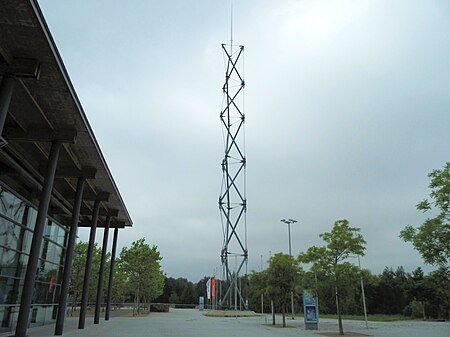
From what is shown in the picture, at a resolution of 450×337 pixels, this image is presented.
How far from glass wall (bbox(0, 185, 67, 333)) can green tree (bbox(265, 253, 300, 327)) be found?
15.9 m

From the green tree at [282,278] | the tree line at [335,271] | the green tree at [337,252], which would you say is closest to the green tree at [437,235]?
the tree line at [335,271]

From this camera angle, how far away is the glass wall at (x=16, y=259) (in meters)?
15.2

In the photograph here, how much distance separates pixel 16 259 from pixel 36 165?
16.6 feet

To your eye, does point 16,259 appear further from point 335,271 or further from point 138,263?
point 138,263

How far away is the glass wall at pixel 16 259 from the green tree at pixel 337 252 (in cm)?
1508

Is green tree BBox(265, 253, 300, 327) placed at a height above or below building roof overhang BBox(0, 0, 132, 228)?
below

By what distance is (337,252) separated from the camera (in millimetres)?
22766

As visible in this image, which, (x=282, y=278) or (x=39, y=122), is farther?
(x=282, y=278)

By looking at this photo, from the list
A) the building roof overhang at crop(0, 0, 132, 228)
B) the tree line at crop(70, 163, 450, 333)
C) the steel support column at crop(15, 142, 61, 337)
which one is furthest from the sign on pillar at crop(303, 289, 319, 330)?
the steel support column at crop(15, 142, 61, 337)

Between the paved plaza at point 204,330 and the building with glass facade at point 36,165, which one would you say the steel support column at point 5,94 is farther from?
the paved plaza at point 204,330

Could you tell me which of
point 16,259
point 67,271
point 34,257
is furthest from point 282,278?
point 34,257

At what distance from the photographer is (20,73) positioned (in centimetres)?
1000

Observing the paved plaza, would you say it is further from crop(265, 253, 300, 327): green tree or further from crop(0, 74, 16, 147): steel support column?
crop(0, 74, 16, 147): steel support column

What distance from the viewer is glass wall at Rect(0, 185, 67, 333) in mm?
15246
